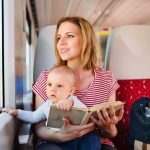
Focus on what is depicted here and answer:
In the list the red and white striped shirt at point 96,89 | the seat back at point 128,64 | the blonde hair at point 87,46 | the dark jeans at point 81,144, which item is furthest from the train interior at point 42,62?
the blonde hair at point 87,46

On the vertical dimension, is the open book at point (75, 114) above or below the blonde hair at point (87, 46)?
below

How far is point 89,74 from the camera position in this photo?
1.68m

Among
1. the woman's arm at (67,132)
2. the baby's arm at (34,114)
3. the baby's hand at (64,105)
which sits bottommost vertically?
the woman's arm at (67,132)

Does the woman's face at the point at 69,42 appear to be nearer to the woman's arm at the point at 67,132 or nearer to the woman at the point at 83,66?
the woman at the point at 83,66

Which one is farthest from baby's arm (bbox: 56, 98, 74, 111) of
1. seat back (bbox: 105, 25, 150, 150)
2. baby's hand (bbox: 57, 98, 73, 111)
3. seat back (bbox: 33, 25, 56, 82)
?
seat back (bbox: 105, 25, 150, 150)

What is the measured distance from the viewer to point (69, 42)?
1.60m

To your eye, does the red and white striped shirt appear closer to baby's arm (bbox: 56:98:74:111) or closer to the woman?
the woman

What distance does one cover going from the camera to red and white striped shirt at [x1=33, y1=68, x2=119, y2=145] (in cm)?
158

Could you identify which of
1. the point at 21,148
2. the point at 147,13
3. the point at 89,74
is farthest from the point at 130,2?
the point at 21,148

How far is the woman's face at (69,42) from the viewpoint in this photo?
1.61 m

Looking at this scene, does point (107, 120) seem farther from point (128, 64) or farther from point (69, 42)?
point (128, 64)

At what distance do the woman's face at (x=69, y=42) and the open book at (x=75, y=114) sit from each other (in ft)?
1.28

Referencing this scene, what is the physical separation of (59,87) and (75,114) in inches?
6.4

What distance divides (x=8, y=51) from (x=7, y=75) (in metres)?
0.14
